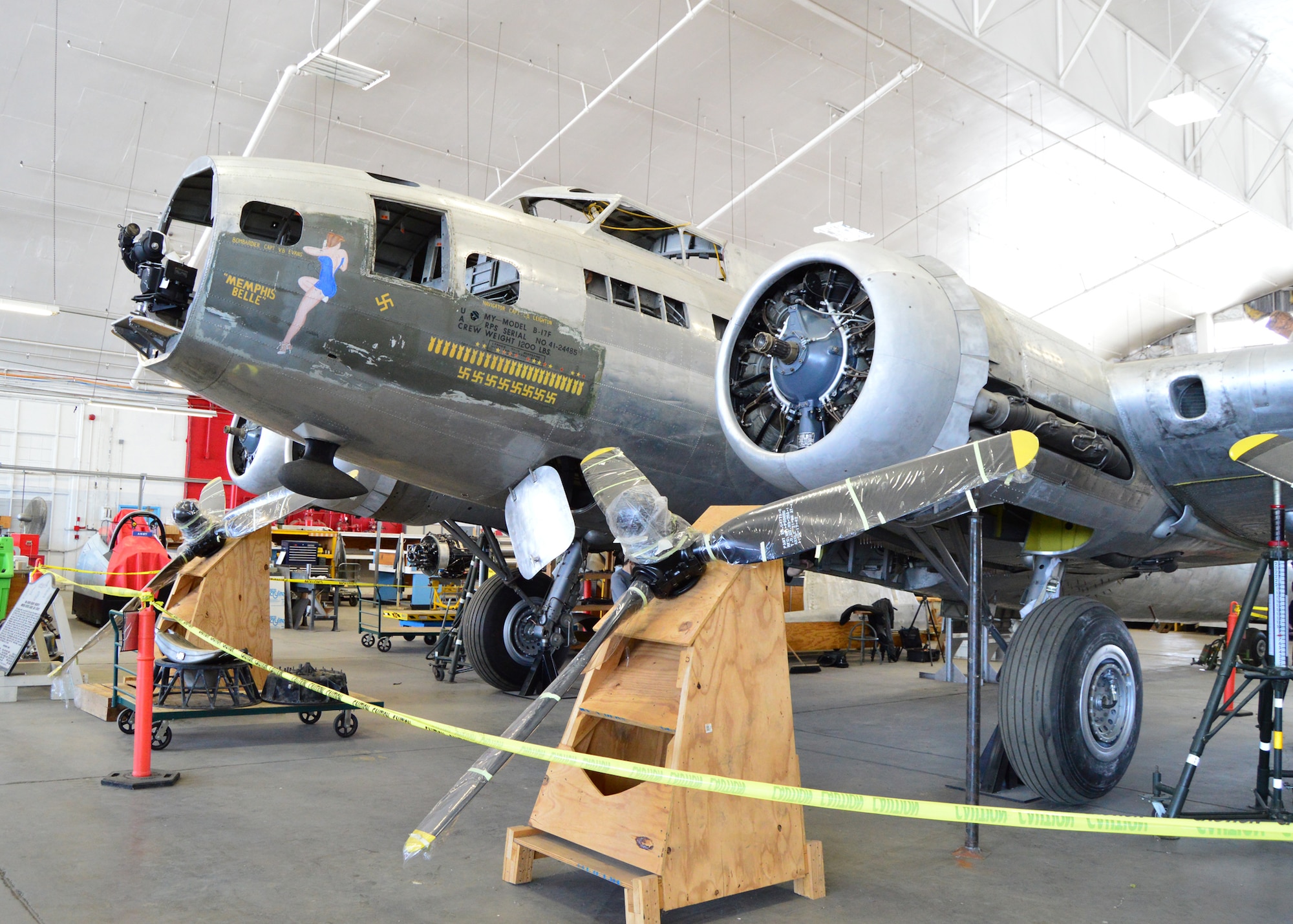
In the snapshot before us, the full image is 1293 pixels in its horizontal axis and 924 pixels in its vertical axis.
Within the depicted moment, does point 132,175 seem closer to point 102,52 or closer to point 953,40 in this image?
point 102,52

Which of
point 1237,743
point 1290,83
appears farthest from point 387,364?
point 1290,83

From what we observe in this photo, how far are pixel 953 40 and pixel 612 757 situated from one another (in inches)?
651

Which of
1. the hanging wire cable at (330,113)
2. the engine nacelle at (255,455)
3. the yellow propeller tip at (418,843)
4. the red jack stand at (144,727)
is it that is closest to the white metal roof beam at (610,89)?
the hanging wire cable at (330,113)

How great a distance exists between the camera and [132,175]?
54.5 ft

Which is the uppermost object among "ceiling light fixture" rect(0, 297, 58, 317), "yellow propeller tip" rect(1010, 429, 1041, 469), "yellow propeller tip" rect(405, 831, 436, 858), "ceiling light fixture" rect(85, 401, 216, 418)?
"ceiling light fixture" rect(85, 401, 216, 418)

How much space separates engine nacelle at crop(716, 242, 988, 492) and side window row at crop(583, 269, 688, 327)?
3.00 feet

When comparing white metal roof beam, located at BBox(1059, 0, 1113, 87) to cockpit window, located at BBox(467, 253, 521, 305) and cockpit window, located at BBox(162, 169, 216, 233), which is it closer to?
cockpit window, located at BBox(467, 253, 521, 305)

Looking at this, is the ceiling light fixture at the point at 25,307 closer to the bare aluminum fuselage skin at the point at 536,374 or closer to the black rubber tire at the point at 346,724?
the black rubber tire at the point at 346,724

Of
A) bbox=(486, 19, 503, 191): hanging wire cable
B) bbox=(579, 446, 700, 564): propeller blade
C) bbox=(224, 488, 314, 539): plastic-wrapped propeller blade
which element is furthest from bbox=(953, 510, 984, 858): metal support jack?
bbox=(486, 19, 503, 191): hanging wire cable

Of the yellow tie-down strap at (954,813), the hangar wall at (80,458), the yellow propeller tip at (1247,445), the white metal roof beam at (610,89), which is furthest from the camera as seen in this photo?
A: the hangar wall at (80,458)

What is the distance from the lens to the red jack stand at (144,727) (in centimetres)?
525

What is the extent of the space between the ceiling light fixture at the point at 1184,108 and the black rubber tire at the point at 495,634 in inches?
582

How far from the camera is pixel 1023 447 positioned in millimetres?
3625

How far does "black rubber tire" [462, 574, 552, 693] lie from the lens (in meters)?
9.68
